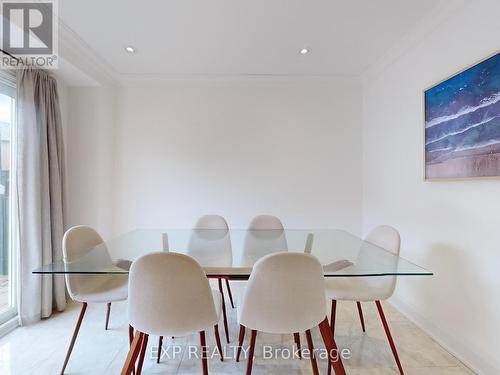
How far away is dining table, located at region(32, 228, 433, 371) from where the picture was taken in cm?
141

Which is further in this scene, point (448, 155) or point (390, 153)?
point (390, 153)

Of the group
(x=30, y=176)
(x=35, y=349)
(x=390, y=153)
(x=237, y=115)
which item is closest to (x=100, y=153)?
(x=30, y=176)

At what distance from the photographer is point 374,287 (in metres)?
1.78

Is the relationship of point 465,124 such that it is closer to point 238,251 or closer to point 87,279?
point 238,251

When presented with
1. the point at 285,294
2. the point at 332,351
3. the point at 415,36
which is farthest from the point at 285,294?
the point at 415,36

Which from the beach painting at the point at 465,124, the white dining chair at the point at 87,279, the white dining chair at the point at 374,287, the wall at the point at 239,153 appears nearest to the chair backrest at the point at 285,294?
the white dining chair at the point at 374,287

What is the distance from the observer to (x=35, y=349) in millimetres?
1865

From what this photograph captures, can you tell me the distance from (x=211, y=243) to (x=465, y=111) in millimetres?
2098

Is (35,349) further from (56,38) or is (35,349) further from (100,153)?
(56,38)

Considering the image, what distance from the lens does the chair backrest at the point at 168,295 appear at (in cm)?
114

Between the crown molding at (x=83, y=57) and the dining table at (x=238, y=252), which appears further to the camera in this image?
the crown molding at (x=83, y=57)

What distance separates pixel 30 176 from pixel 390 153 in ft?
11.2

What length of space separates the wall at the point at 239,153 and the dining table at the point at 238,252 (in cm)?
74

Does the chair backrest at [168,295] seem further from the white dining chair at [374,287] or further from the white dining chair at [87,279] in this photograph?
the white dining chair at [374,287]
